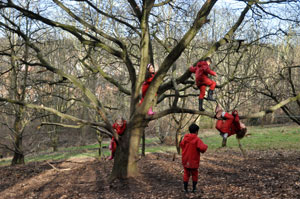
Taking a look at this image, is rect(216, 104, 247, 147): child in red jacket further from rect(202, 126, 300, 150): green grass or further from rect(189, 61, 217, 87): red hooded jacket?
rect(202, 126, 300, 150): green grass

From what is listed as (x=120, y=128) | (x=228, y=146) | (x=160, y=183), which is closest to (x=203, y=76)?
(x=120, y=128)

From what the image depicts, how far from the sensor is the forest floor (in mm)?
5852

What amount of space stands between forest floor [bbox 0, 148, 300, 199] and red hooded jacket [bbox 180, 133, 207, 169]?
25.1 inches

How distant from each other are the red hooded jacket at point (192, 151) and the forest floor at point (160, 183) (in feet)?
2.09

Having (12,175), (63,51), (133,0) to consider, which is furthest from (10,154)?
(133,0)

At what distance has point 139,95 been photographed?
8.02 metres

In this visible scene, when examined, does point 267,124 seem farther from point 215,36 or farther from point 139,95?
point 139,95

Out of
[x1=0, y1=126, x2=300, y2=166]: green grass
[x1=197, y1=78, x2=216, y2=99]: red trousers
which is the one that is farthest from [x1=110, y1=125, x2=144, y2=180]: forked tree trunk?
[x1=0, y1=126, x2=300, y2=166]: green grass

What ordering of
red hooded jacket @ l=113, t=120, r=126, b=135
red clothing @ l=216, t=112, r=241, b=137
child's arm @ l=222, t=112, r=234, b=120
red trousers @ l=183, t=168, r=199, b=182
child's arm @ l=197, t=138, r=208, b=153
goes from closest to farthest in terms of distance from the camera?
1. child's arm @ l=222, t=112, r=234, b=120
2. red clothing @ l=216, t=112, r=241, b=137
3. child's arm @ l=197, t=138, r=208, b=153
4. red trousers @ l=183, t=168, r=199, b=182
5. red hooded jacket @ l=113, t=120, r=126, b=135

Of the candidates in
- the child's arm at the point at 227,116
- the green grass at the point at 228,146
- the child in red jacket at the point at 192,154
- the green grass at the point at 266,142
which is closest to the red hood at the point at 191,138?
the child in red jacket at the point at 192,154

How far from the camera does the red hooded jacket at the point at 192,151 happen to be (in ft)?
19.7

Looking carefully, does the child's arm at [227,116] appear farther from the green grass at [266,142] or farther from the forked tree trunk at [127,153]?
the green grass at [266,142]

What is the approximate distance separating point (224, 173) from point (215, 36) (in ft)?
40.6

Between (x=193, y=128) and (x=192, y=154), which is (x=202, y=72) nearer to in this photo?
(x=193, y=128)
